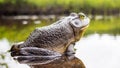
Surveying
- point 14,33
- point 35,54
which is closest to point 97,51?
point 35,54

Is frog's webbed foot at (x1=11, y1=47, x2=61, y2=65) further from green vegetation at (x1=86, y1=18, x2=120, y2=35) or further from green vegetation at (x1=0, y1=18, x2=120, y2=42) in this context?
green vegetation at (x1=86, y1=18, x2=120, y2=35)

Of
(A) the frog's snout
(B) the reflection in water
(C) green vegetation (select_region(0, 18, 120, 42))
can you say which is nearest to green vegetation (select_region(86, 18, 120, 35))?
(C) green vegetation (select_region(0, 18, 120, 42))

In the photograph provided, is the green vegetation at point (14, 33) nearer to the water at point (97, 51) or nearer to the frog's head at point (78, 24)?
the water at point (97, 51)

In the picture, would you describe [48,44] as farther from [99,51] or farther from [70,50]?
[99,51]

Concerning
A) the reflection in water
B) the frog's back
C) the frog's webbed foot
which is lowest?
the reflection in water

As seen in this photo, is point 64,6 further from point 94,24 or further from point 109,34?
point 109,34

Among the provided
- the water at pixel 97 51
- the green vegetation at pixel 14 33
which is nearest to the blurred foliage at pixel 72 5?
the green vegetation at pixel 14 33
